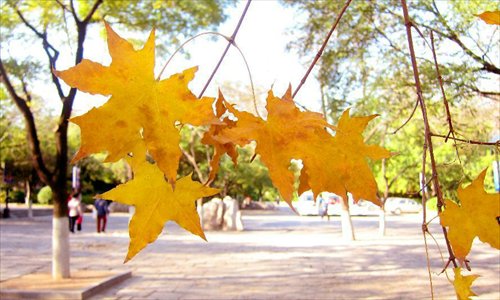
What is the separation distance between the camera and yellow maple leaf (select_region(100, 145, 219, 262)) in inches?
22.3

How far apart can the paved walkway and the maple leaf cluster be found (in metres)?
6.22

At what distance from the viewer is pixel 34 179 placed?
101 feet

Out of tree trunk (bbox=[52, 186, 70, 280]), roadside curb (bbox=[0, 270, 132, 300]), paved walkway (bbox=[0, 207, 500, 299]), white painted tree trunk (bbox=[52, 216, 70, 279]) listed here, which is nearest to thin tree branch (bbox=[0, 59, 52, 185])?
tree trunk (bbox=[52, 186, 70, 280])

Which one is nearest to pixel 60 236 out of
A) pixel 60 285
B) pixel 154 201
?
pixel 60 285

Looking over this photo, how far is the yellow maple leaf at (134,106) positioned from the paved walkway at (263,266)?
629 cm

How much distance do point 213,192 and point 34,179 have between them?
3248cm

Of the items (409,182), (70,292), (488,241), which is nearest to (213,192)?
(488,241)

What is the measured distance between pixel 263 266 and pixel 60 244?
11.5ft

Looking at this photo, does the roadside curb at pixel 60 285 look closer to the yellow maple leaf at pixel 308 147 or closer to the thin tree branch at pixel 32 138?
the thin tree branch at pixel 32 138

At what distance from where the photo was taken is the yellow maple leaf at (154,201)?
0.57 metres

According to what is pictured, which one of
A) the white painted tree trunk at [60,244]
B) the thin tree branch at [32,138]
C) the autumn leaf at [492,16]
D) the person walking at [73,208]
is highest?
the thin tree branch at [32,138]

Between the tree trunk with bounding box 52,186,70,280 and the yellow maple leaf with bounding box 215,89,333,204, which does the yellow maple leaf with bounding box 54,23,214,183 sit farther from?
the tree trunk with bounding box 52,186,70,280

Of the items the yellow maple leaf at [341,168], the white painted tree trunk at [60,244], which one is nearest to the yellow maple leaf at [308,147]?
the yellow maple leaf at [341,168]

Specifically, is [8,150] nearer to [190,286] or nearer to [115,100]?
[190,286]
